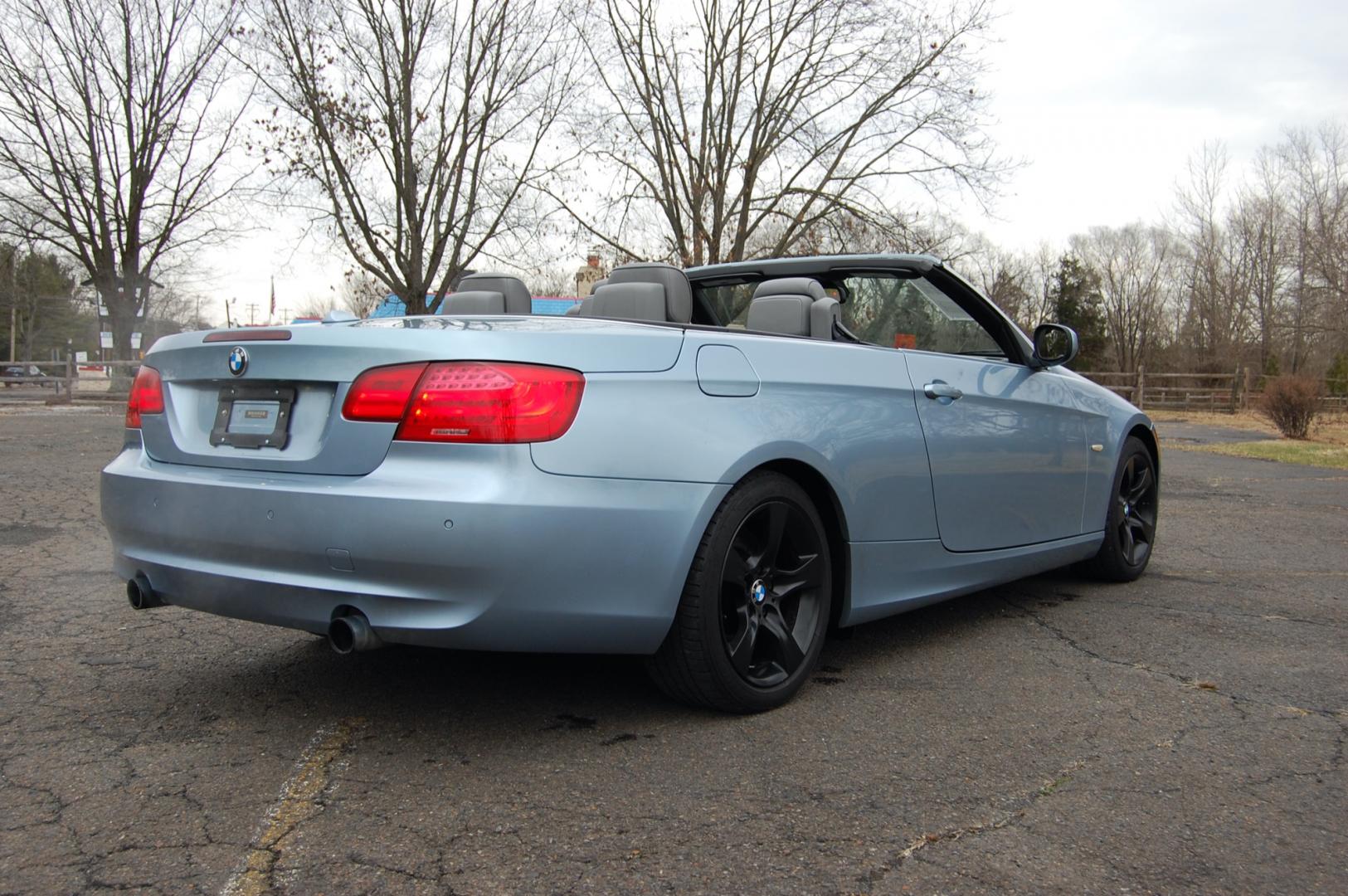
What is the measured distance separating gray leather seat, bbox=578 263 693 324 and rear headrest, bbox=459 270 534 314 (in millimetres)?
233

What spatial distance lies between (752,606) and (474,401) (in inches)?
40.8

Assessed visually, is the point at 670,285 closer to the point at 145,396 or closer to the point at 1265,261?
the point at 145,396

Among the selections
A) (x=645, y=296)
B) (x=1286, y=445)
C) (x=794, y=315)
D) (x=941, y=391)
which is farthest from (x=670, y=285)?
(x=1286, y=445)

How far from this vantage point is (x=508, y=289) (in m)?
4.33

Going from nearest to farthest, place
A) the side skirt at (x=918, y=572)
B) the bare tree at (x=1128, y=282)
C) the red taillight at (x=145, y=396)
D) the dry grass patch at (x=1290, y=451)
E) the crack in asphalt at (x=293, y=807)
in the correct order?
the crack in asphalt at (x=293, y=807) → the red taillight at (x=145, y=396) → the side skirt at (x=918, y=572) → the dry grass patch at (x=1290, y=451) → the bare tree at (x=1128, y=282)

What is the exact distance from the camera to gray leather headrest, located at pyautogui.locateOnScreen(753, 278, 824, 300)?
13.1ft

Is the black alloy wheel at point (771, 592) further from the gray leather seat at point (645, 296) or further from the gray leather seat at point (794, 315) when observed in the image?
the gray leather seat at point (645, 296)

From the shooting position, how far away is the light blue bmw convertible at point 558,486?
2631mm

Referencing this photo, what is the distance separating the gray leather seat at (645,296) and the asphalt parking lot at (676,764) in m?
1.27

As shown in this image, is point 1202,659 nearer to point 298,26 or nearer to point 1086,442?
point 1086,442

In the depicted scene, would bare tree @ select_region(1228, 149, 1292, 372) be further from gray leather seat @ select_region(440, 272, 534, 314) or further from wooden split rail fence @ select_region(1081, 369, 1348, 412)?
gray leather seat @ select_region(440, 272, 534, 314)

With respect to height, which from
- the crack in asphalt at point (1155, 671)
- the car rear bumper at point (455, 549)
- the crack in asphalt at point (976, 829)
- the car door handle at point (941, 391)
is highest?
the car door handle at point (941, 391)

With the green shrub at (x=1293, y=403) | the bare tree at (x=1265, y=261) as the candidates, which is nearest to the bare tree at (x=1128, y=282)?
the bare tree at (x=1265, y=261)

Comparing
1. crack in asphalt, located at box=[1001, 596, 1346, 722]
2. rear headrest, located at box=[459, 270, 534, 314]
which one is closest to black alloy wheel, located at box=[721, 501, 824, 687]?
crack in asphalt, located at box=[1001, 596, 1346, 722]
